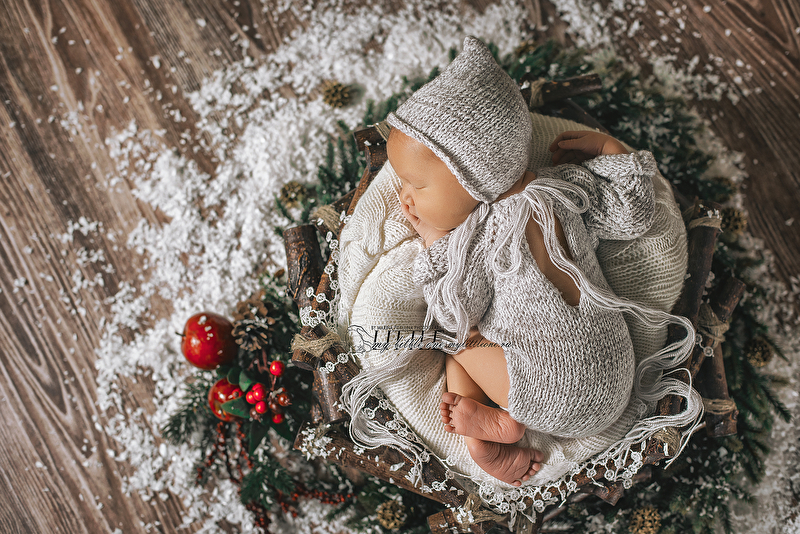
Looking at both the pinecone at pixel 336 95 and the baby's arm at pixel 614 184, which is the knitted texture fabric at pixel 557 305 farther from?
the pinecone at pixel 336 95

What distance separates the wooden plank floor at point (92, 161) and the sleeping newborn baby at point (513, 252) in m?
0.85

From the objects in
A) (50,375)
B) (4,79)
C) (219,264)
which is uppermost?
(4,79)

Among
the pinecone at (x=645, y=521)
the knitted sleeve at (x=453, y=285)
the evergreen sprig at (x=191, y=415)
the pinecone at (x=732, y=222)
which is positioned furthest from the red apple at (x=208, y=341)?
the pinecone at (x=732, y=222)

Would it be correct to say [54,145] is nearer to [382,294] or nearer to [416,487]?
[382,294]

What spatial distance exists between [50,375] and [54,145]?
768mm

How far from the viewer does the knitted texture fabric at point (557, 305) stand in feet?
3.25

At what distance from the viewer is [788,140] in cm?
158

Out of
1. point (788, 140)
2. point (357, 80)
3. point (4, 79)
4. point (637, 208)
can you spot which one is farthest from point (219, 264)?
point (788, 140)

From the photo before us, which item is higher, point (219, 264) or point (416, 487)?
point (219, 264)

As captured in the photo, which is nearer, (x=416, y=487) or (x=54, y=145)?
(x=416, y=487)

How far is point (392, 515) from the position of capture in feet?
4.40

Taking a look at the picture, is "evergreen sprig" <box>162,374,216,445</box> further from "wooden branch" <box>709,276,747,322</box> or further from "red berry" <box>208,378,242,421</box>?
"wooden branch" <box>709,276,747,322</box>

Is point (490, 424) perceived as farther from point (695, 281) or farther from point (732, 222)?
point (732, 222)

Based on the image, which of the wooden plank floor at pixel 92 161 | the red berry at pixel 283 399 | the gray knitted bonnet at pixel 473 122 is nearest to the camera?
the gray knitted bonnet at pixel 473 122
